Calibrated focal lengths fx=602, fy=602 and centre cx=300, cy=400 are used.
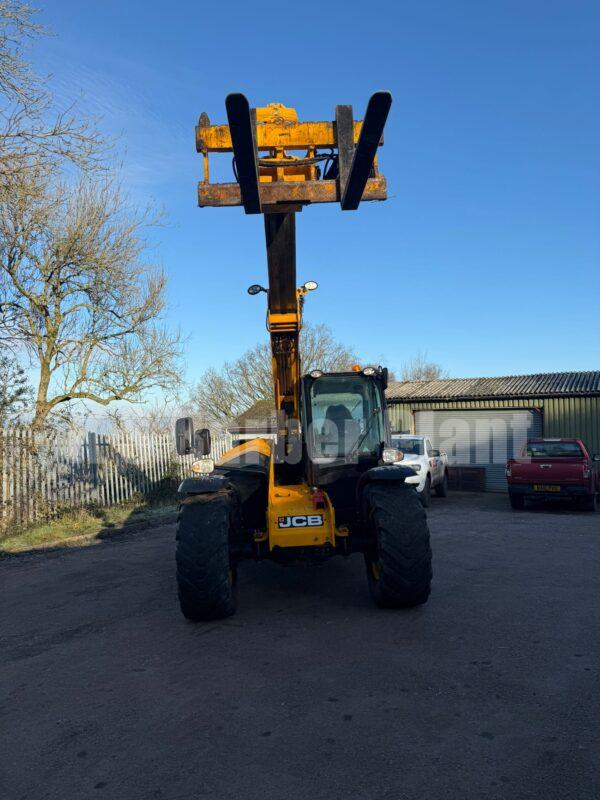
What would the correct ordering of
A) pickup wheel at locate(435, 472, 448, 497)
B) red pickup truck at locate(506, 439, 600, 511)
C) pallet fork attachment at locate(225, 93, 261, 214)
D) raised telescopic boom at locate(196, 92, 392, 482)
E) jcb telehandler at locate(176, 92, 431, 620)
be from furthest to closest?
pickup wheel at locate(435, 472, 448, 497) → red pickup truck at locate(506, 439, 600, 511) → jcb telehandler at locate(176, 92, 431, 620) → raised telescopic boom at locate(196, 92, 392, 482) → pallet fork attachment at locate(225, 93, 261, 214)

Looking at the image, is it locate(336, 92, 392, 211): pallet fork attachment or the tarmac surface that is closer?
the tarmac surface

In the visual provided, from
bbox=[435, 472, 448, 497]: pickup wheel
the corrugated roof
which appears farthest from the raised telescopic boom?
the corrugated roof

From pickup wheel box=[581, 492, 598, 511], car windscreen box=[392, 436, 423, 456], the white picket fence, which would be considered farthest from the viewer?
car windscreen box=[392, 436, 423, 456]

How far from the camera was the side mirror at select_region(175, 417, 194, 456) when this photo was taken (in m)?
6.14

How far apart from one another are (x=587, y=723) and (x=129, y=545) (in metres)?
8.61

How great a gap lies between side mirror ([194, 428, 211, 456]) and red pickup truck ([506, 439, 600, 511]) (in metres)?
10.2

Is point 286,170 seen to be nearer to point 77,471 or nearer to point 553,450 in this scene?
point 77,471

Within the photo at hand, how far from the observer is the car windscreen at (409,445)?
16.1 meters

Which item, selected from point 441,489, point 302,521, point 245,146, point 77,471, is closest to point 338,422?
point 302,521

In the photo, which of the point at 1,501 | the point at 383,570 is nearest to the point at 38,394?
the point at 1,501

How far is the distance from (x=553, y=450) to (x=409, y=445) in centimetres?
365

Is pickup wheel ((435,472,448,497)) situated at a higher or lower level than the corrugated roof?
lower

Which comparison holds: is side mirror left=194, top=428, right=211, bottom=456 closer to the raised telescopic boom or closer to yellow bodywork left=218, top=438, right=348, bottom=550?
yellow bodywork left=218, top=438, right=348, bottom=550

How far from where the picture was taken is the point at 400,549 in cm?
545
